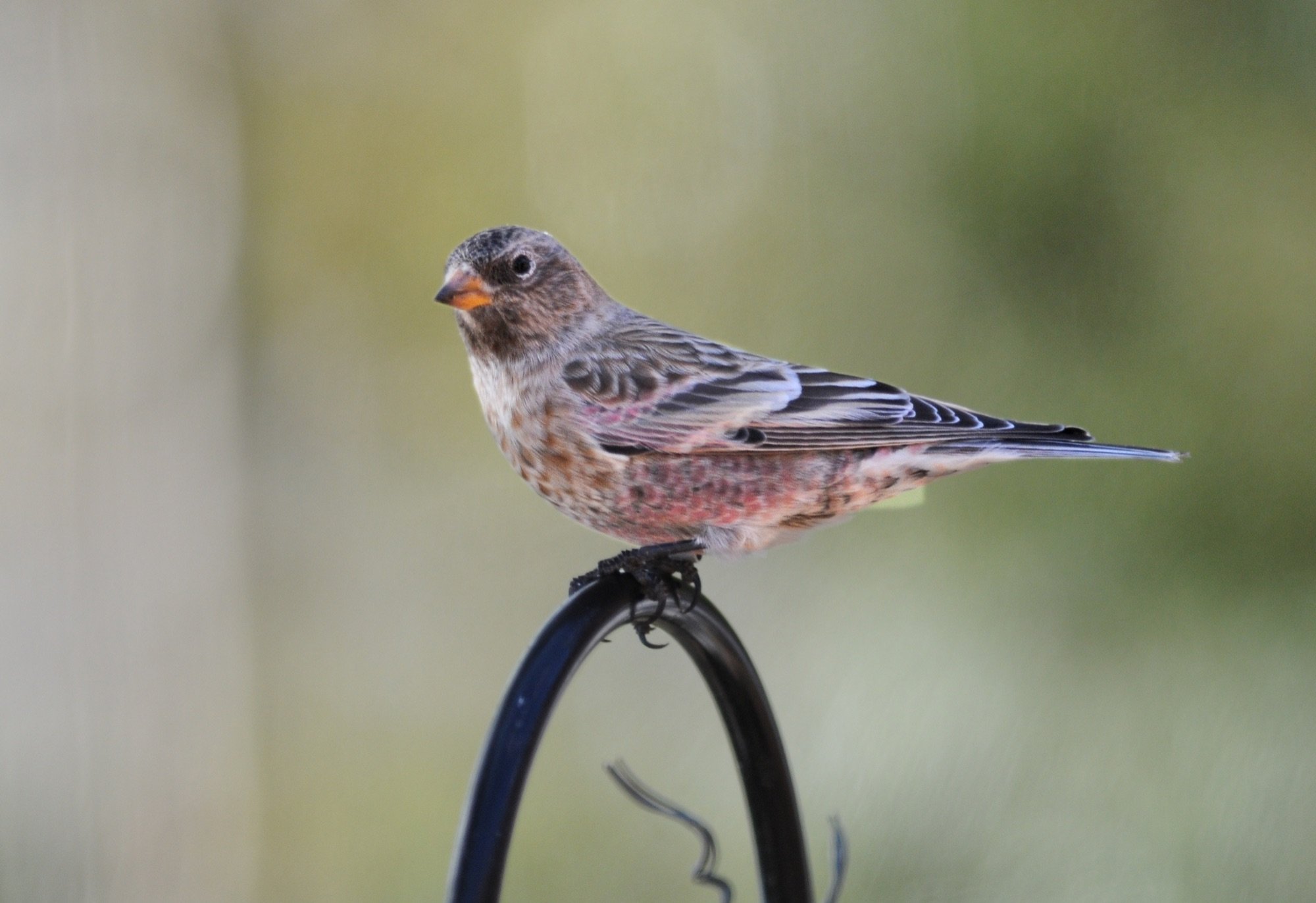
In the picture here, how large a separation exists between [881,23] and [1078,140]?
1.20 metres

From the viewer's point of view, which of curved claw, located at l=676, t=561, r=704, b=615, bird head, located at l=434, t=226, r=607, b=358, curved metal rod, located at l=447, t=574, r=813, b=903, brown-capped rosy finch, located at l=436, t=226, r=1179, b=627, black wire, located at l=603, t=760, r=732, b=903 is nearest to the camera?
curved metal rod, located at l=447, t=574, r=813, b=903

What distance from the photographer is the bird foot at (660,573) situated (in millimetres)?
2070

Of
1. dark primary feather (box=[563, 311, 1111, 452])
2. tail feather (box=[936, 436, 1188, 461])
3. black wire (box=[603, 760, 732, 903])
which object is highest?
dark primary feather (box=[563, 311, 1111, 452])

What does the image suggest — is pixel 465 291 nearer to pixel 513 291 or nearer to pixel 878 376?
pixel 513 291

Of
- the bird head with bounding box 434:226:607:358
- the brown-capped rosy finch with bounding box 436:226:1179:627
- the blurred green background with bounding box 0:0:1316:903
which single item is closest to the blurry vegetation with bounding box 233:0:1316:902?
the blurred green background with bounding box 0:0:1316:903

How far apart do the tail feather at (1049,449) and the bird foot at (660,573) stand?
55cm

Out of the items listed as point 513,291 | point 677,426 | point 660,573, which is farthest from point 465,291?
point 660,573

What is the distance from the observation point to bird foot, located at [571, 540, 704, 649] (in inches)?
81.5

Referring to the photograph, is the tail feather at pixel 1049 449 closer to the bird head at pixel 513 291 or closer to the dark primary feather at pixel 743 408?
the dark primary feather at pixel 743 408

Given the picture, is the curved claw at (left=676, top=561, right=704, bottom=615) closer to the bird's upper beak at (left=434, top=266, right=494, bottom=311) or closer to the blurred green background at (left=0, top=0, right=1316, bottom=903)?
the bird's upper beak at (left=434, top=266, right=494, bottom=311)

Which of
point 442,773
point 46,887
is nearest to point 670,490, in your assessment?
point 442,773

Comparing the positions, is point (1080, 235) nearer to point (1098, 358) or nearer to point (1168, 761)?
point (1098, 358)

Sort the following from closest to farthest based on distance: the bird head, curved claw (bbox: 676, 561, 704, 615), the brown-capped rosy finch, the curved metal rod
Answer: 1. the curved metal rod
2. curved claw (bbox: 676, 561, 704, 615)
3. the brown-capped rosy finch
4. the bird head

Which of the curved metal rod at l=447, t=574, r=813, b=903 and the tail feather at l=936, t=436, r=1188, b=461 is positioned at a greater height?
the tail feather at l=936, t=436, r=1188, b=461
